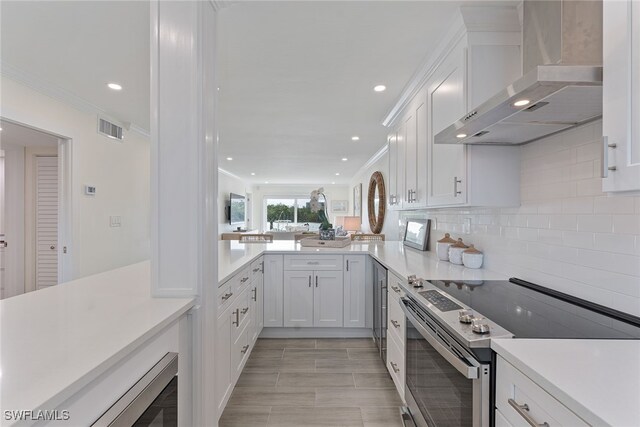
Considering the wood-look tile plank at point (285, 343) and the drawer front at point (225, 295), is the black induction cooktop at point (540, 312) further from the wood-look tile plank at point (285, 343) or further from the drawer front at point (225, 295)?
the wood-look tile plank at point (285, 343)

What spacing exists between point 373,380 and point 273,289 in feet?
4.05

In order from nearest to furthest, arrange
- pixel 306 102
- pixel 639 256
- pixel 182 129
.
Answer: pixel 639 256 → pixel 182 129 → pixel 306 102

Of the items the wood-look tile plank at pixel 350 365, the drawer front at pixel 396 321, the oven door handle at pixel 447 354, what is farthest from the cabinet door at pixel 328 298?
the oven door handle at pixel 447 354

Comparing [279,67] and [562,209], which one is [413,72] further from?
[562,209]

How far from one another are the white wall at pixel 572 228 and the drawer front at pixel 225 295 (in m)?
1.68

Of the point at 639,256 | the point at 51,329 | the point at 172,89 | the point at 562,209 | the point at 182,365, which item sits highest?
the point at 172,89

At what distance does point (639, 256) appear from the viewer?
1.07 m

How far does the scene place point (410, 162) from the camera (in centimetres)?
265

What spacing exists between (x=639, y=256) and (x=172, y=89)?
6.12 ft

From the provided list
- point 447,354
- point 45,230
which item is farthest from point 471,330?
point 45,230

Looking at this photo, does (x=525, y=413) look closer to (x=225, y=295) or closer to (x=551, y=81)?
(x=551, y=81)

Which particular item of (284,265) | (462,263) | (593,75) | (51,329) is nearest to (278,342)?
(284,265)

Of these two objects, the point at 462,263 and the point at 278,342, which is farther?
the point at 278,342

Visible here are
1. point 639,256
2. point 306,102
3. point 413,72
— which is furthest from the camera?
point 306,102
